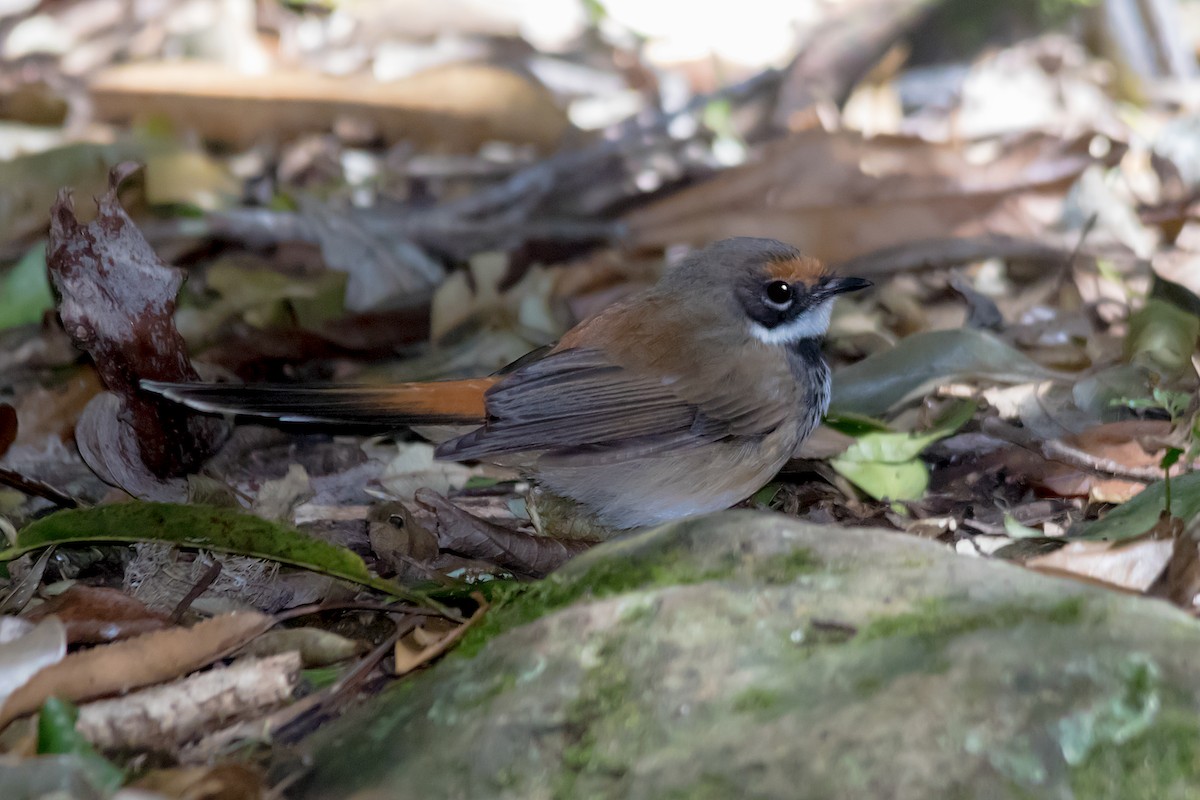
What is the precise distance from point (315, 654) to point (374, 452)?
179 cm


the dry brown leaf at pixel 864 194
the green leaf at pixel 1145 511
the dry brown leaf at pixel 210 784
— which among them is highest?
the dry brown leaf at pixel 210 784

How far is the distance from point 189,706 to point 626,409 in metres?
1.74

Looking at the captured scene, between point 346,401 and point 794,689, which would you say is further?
point 346,401

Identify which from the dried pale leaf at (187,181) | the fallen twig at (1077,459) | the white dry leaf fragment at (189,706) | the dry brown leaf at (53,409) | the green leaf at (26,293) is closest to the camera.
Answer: the white dry leaf fragment at (189,706)

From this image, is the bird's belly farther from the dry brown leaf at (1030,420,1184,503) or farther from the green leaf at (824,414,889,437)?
the dry brown leaf at (1030,420,1184,503)

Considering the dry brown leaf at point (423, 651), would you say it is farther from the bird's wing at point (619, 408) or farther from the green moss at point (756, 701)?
the bird's wing at point (619, 408)

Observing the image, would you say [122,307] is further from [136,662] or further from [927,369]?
[927,369]

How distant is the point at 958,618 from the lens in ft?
7.76

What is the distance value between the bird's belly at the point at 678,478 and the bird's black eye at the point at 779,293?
55 cm

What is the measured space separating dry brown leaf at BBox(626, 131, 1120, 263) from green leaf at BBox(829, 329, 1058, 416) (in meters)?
1.50

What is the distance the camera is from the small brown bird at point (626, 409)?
3824 millimetres

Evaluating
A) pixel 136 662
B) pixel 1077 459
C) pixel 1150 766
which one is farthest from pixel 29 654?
pixel 1077 459

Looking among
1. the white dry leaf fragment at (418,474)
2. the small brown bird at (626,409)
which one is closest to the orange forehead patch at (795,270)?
the small brown bird at (626,409)

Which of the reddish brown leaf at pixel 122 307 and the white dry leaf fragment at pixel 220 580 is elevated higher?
the reddish brown leaf at pixel 122 307
